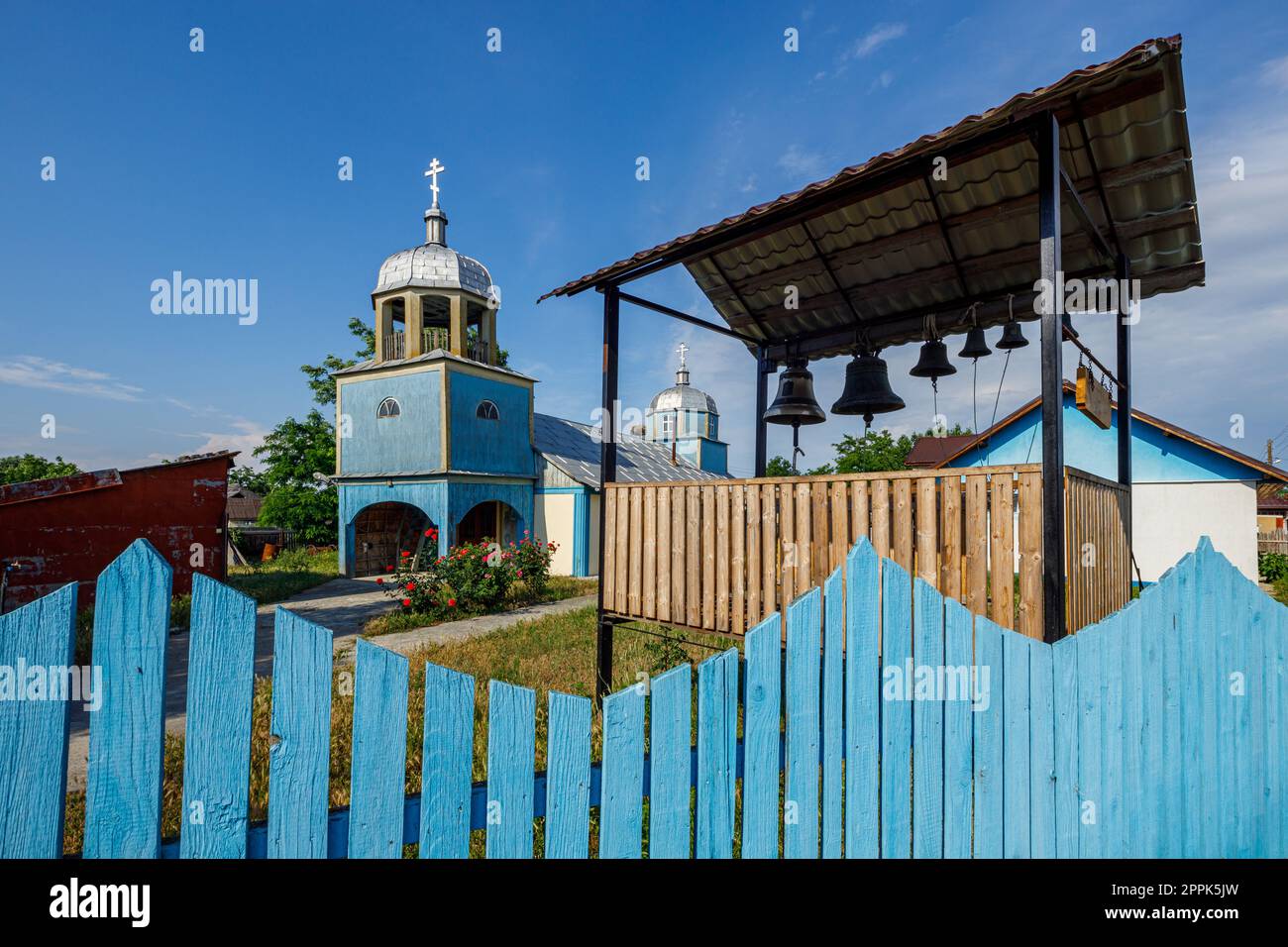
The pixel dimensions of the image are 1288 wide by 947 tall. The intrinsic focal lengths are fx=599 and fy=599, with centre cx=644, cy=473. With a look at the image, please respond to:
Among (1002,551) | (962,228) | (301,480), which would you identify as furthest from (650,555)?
(301,480)

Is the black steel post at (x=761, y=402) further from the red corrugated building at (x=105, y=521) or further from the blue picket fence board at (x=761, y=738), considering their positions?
the red corrugated building at (x=105, y=521)

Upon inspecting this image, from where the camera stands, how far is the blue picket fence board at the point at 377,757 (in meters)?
1.69

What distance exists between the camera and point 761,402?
6.91 m

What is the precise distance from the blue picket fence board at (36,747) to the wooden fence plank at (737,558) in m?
3.38

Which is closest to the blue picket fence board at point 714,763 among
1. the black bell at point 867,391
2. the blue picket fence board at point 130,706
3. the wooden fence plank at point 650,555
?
the blue picket fence board at point 130,706

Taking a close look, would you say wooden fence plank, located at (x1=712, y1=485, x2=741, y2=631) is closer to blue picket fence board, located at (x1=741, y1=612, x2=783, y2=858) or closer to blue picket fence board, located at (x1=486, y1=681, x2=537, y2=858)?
blue picket fence board, located at (x1=741, y1=612, x2=783, y2=858)

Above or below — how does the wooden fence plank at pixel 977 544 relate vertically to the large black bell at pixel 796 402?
below

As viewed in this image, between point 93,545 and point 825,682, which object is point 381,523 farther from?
point 825,682

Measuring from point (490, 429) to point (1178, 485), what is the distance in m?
17.8

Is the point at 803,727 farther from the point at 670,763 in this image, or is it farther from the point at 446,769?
the point at 446,769

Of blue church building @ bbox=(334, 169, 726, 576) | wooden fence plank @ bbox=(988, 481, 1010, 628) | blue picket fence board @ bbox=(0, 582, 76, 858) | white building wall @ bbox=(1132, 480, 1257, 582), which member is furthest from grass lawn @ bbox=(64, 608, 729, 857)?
white building wall @ bbox=(1132, 480, 1257, 582)

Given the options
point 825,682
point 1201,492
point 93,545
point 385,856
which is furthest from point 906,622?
point 1201,492

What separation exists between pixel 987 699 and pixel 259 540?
2714 centimetres

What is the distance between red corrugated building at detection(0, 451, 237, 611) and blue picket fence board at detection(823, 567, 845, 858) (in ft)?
28.9
